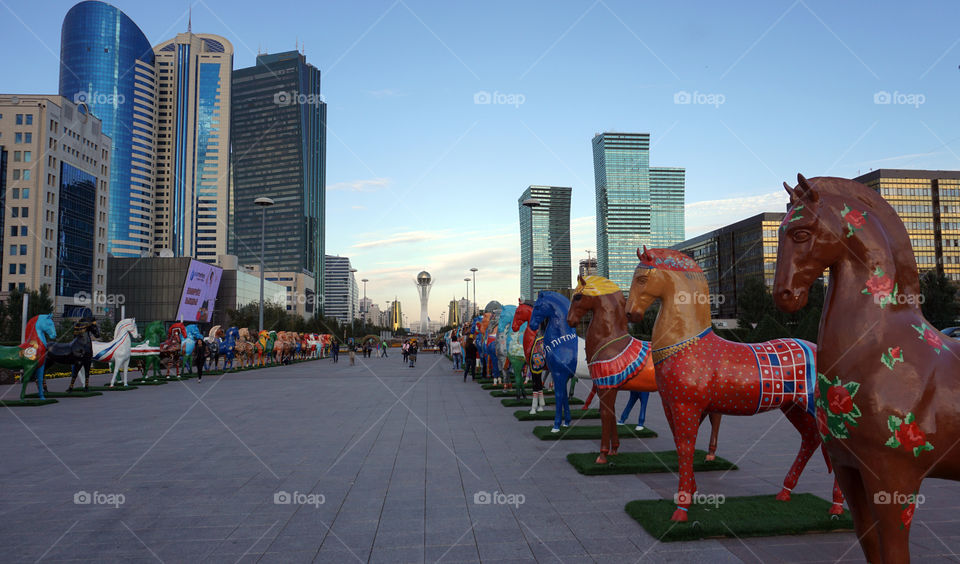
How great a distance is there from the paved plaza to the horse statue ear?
301cm

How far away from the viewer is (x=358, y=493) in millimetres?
6391

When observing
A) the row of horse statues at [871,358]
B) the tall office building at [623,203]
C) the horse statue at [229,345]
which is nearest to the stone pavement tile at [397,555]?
the row of horse statues at [871,358]

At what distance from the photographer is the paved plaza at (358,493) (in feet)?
15.4

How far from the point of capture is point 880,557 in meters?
3.12

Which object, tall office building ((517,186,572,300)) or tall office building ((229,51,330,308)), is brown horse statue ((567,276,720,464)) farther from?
tall office building ((229,51,330,308))

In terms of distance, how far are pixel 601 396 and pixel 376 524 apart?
394 cm

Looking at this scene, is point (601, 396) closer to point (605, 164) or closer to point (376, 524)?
point (376, 524)

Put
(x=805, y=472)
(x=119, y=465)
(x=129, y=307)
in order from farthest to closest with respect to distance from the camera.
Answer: (x=129, y=307) < (x=119, y=465) < (x=805, y=472)

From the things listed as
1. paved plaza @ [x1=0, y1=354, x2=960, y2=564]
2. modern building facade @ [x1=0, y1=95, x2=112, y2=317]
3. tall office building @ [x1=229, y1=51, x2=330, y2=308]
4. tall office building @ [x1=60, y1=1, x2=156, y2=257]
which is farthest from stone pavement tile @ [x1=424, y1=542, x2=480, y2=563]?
tall office building @ [x1=229, y1=51, x2=330, y2=308]

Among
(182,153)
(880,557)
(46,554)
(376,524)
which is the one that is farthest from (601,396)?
(182,153)

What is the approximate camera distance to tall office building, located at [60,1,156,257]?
12062 cm

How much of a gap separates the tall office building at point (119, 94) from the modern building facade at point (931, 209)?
151151mm

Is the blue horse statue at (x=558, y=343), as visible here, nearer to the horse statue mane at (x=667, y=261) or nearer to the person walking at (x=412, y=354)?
the horse statue mane at (x=667, y=261)

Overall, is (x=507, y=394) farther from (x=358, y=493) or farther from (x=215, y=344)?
(x=215, y=344)
